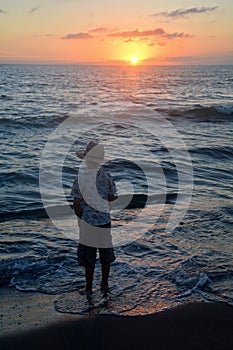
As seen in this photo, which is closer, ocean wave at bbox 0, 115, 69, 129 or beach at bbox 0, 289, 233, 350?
beach at bbox 0, 289, 233, 350

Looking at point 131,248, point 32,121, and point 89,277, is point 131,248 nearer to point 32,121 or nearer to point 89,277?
point 89,277

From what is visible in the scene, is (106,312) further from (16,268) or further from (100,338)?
(16,268)

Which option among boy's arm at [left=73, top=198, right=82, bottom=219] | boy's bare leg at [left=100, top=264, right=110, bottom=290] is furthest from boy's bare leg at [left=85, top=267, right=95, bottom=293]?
boy's arm at [left=73, top=198, right=82, bottom=219]

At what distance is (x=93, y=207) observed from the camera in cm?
546

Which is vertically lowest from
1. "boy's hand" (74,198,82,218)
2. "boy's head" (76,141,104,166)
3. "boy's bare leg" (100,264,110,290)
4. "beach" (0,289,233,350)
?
"beach" (0,289,233,350)

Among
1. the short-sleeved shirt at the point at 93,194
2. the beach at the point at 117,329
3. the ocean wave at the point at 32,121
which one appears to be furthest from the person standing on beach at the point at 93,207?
the ocean wave at the point at 32,121

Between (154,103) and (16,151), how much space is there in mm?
21760

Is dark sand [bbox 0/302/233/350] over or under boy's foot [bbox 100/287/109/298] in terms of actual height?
over

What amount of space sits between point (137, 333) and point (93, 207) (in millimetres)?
1722

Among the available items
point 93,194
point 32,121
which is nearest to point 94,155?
point 93,194

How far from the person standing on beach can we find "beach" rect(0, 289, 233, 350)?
78cm

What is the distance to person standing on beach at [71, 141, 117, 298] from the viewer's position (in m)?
5.40

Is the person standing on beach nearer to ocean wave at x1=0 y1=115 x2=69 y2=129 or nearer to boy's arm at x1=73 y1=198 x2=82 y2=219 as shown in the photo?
boy's arm at x1=73 y1=198 x2=82 y2=219

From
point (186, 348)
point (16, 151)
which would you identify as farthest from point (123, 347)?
point (16, 151)
